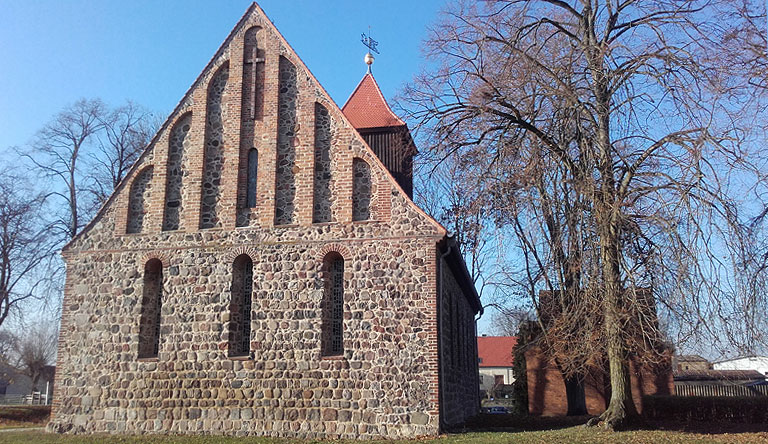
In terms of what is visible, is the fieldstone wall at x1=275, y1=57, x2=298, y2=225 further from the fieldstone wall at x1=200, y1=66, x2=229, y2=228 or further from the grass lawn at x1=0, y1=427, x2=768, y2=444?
the grass lawn at x1=0, y1=427, x2=768, y2=444

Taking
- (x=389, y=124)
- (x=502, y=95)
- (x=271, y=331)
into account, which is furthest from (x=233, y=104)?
(x=502, y=95)

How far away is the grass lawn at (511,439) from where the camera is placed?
12.8m

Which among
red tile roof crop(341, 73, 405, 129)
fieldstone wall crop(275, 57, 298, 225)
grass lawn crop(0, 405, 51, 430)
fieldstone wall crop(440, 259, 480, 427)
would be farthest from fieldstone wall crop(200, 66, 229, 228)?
grass lawn crop(0, 405, 51, 430)

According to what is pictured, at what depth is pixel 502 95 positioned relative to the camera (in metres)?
14.7

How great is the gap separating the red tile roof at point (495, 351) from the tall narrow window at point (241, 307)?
5260cm

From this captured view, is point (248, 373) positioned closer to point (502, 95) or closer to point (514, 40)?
point (502, 95)

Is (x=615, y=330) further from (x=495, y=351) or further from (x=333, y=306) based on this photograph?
(x=495, y=351)

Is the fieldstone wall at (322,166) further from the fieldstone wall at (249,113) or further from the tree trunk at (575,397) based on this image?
the tree trunk at (575,397)

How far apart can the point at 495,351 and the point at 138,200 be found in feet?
185

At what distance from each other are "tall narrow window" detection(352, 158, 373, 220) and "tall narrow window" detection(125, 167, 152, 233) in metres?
5.86

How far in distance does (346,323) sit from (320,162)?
14.1 feet

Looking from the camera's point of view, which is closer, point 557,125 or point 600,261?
point 600,261

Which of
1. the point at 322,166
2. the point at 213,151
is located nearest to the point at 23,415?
the point at 213,151

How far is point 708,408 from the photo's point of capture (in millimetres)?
23234
